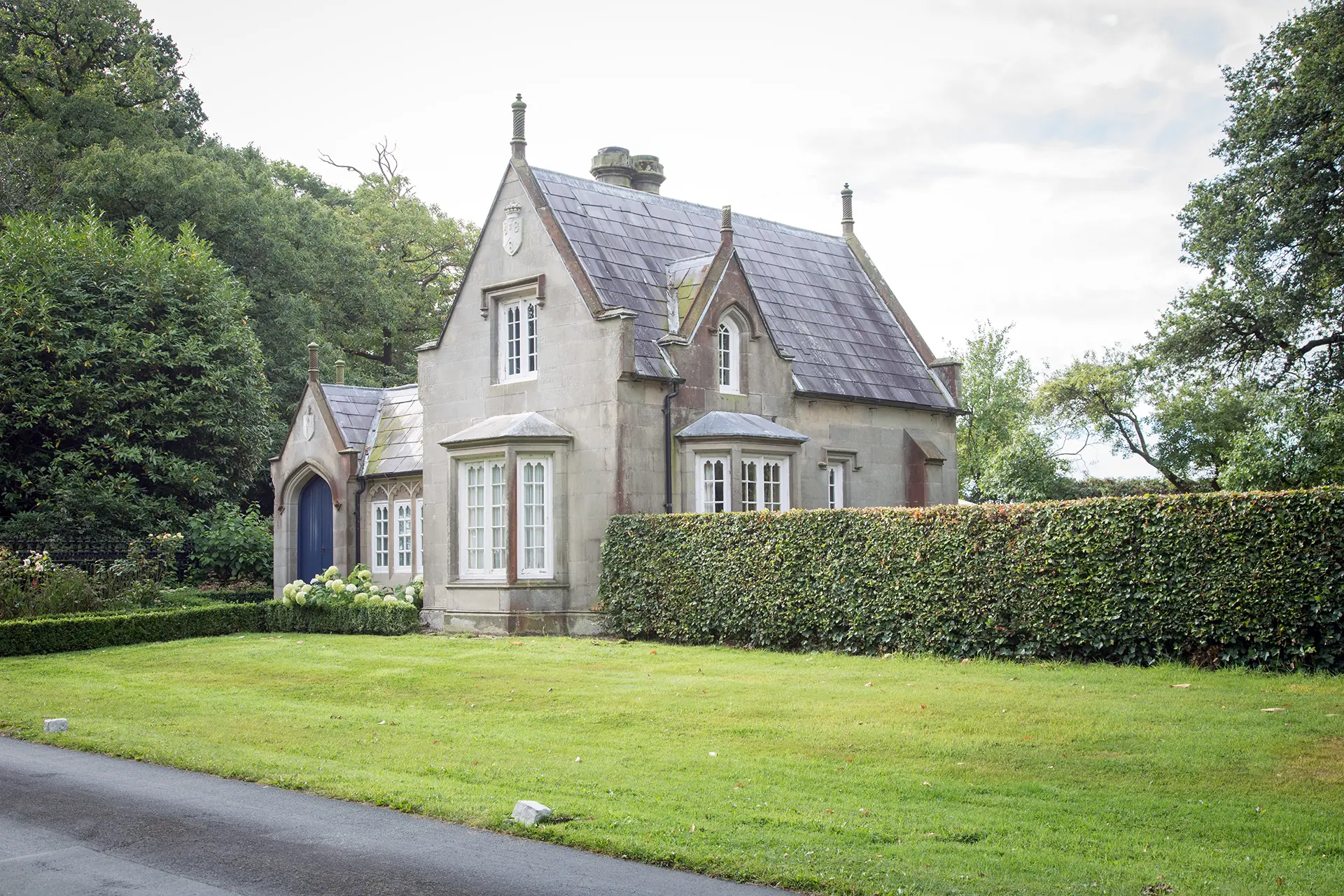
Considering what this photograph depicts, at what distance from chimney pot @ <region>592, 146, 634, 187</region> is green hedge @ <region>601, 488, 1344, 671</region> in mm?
11123

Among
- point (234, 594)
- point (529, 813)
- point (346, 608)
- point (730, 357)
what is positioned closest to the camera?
point (529, 813)

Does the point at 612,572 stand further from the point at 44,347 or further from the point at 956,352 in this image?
the point at 956,352

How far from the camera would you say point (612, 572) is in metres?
22.9

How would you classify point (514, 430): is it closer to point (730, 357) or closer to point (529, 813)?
point (730, 357)

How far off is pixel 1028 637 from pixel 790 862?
10.4m

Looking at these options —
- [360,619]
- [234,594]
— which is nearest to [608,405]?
[360,619]

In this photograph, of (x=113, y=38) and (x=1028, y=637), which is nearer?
(x=1028, y=637)

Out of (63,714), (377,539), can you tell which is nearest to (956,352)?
(377,539)

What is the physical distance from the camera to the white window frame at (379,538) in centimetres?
3100

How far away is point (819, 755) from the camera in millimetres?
11172

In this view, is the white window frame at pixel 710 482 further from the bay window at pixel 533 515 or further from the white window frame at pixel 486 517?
the white window frame at pixel 486 517

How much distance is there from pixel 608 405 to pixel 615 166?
915 centimetres

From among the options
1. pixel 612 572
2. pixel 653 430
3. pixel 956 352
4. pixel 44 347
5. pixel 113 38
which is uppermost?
pixel 113 38

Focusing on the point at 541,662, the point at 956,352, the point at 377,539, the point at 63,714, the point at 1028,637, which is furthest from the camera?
the point at 956,352
